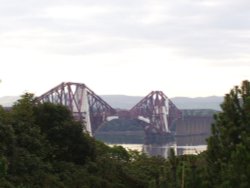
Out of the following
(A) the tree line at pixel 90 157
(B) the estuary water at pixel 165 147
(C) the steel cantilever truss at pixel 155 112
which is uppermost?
(C) the steel cantilever truss at pixel 155 112

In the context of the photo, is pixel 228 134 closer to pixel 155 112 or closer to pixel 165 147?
pixel 165 147

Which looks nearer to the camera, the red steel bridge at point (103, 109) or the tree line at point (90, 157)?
the tree line at point (90, 157)

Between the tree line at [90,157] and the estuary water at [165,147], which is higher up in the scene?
the tree line at [90,157]

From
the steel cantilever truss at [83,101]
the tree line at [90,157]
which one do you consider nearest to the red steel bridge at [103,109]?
the steel cantilever truss at [83,101]

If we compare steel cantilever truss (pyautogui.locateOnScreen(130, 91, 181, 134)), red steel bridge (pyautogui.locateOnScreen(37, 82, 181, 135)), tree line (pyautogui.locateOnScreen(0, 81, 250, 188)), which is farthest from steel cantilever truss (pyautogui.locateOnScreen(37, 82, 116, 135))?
tree line (pyautogui.locateOnScreen(0, 81, 250, 188))

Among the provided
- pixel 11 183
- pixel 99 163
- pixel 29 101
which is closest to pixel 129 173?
pixel 99 163

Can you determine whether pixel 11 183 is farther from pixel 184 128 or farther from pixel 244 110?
pixel 184 128

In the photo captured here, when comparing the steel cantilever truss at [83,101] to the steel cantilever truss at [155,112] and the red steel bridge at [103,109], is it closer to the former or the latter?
the red steel bridge at [103,109]

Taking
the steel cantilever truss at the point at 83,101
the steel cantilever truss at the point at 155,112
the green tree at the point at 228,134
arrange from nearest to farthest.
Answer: the green tree at the point at 228,134 < the steel cantilever truss at the point at 83,101 < the steel cantilever truss at the point at 155,112
